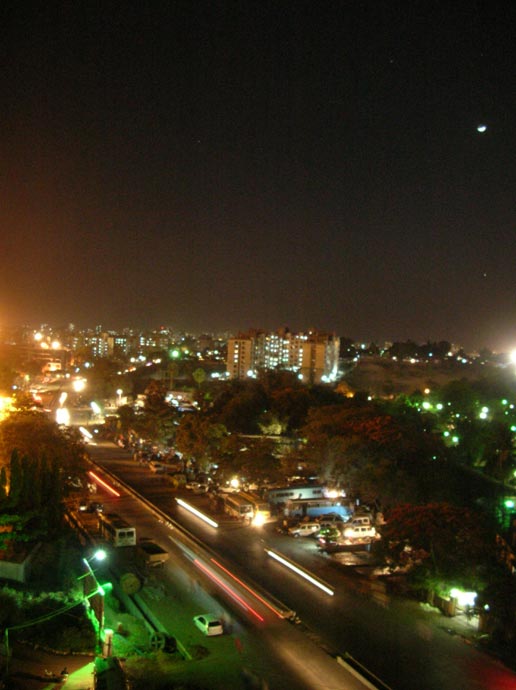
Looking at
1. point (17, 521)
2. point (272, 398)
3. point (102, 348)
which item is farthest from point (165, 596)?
point (102, 348)

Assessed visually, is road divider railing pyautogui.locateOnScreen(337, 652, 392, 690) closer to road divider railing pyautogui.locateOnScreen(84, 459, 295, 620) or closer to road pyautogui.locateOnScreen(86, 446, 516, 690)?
road pyautogui.locateOnScreen(86, 446, 516, 690)

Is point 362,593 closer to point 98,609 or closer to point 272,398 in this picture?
point 98,609

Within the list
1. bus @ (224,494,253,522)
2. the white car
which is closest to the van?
bus @ (224,494,253,522)

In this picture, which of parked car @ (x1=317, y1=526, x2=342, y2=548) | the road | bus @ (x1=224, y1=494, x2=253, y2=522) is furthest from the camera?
bus @ (x1=224, y1=494, x2=253, y2=522)

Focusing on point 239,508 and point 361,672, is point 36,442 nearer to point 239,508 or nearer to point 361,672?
point 239,508

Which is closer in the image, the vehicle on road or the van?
the vehicle on road

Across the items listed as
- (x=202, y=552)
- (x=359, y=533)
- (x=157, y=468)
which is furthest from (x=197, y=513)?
(x=157, y=468)
